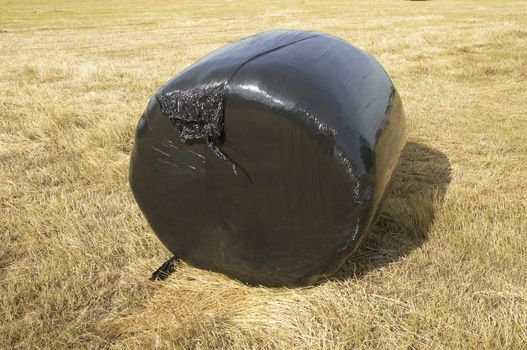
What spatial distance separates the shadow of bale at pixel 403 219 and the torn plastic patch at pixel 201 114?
3.87ft

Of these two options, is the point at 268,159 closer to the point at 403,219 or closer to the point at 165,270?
the point at 165,270

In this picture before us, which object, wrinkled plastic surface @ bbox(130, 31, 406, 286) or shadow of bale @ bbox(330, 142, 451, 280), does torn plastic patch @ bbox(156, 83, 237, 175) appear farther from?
shadow of bale @ bbox(330, 142, 451, 280)

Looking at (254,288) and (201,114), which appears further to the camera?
(254,288)

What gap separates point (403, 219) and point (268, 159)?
1.61 m

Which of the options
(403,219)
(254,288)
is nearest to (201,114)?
(254,288)

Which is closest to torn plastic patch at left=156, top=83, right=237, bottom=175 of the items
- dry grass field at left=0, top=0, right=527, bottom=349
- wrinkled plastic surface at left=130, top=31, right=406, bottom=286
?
wrinkled plastic surface at left=130, top=31, right=406, bottom=286

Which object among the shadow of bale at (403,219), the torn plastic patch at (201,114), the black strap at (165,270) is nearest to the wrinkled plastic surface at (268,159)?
the torn plastic patch at (201,114)

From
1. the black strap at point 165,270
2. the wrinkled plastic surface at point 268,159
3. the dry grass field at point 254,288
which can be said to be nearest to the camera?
the wrinkled plastic surface at point 268,159

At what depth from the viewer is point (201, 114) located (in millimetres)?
2715

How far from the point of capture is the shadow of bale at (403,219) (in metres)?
3.36

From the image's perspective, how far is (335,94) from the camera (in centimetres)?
275

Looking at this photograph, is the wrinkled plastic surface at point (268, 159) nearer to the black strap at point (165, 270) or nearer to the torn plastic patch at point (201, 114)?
→ the torn plastic patch at point (201, 114)

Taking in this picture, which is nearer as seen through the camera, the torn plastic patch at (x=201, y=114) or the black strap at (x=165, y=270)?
the torn plastic patch at (x=201, y=114)

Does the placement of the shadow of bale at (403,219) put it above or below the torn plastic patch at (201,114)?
below
